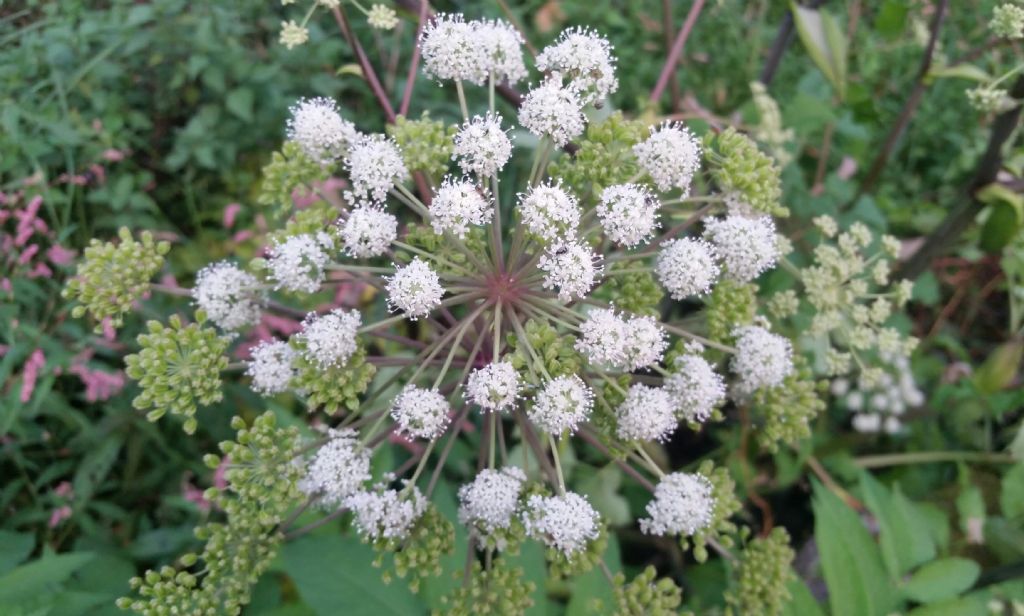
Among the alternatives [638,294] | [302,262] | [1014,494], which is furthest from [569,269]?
[1014,494]

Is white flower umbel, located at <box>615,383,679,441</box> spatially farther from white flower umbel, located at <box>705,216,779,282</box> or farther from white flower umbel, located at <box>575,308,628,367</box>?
white flower umbel, located at <box>705,216,779,282</box>

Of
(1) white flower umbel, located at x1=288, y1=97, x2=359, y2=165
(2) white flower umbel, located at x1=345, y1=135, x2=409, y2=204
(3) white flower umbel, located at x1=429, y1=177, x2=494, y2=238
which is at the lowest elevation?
(3) white flower umbel, located at x1=429, y1=177, x2=494, y2=238

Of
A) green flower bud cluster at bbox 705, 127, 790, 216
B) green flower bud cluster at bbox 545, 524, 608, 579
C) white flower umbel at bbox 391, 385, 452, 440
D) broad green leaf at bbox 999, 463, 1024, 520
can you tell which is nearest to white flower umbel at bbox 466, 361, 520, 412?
white flower umbel at bbox 391, 385, 452, 440

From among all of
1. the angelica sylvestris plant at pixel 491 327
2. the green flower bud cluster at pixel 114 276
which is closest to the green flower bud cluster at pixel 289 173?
the angelica sylvestris plant at pixel 491 327

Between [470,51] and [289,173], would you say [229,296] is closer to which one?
[289,173]

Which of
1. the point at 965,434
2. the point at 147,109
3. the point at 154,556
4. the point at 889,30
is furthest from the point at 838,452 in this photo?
the point at 147,109

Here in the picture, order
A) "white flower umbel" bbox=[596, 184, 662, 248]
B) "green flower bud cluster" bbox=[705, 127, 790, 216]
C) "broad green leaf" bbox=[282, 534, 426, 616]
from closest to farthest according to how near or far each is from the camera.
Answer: "white flower umbel" bbox=[596, 184, 662, 248] → "green flower bud cluster" bbox=[705, 127, 790, 216] → "broad green leaf" bbox=[282, 534, 426, 616]

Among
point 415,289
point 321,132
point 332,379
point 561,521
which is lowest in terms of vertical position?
point 561,521
